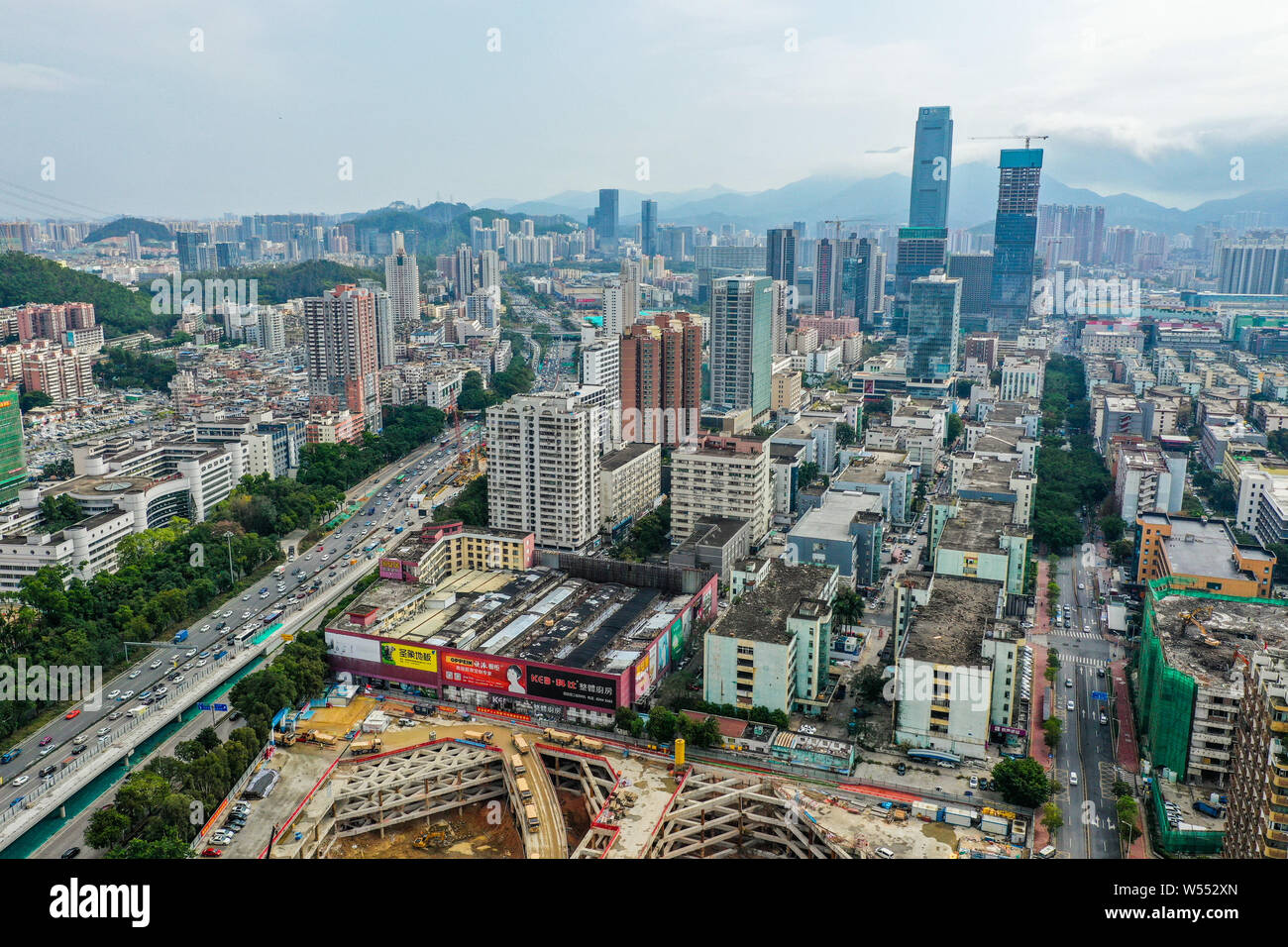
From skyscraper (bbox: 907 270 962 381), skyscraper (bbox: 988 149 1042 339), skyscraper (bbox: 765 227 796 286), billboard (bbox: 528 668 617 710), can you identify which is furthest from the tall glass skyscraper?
billboard (bbox: 528 668 617 710)

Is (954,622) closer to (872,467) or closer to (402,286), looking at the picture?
(872,467)

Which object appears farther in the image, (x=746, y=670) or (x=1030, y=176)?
(x=1030, y=176)

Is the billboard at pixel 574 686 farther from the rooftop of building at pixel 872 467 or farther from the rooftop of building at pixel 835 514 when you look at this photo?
the rooftop of building at pixel 872 467

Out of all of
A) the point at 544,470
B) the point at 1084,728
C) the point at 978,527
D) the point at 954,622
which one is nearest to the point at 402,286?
the point at 544,470

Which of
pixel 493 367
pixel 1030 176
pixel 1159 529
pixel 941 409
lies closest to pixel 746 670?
pixel 1159 529
